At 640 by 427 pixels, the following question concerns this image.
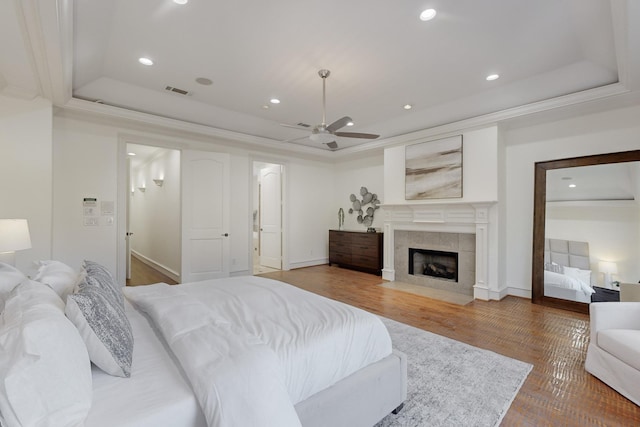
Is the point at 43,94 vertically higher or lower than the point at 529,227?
higher

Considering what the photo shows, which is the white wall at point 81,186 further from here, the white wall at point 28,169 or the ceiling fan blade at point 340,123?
the ceiling fan blade at point 340,123

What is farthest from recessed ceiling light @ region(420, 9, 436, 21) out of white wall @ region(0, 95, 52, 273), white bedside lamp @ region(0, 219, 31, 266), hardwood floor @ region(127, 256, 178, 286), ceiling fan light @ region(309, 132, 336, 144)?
hardwood floor @ region(127, 256, 178, 286)

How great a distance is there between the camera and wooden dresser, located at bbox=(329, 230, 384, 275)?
20.1 feet

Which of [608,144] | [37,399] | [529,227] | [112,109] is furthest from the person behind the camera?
[529,227]

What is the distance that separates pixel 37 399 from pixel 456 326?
3586mm

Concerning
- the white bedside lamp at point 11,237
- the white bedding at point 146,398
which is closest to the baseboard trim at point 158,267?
the white bedside lamp at point 11,237

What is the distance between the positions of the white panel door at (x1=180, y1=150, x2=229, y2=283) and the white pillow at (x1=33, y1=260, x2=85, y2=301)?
10.3 feet

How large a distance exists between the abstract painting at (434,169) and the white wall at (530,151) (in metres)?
0.76

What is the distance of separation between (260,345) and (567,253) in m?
4.64

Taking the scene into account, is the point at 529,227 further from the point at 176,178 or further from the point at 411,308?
the point at 176,178

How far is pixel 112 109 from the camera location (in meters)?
4.15

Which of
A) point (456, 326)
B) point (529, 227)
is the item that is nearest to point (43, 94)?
point (456, 326)

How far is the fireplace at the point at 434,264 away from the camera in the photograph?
17.0 feet

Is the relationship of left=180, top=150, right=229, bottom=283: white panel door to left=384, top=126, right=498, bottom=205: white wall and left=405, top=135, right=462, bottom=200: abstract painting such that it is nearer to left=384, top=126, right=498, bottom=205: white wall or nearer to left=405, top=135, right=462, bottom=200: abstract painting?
left=405, top=135, right=462, bottom=200: abstract painting
